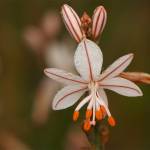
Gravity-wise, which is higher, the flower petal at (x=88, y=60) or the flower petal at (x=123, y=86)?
the flower petal at (x=88, y=60)

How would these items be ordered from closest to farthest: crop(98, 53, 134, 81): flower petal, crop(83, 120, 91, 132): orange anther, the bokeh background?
crop(83, 120, 91, 132): orange anther
crop(98, 53, 134, 81): flower petal
the bokeh background

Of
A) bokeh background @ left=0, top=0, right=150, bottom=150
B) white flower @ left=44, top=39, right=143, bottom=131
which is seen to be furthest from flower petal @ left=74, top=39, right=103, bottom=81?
bokeh background @ left=0, top=0, right=150, bottom=150

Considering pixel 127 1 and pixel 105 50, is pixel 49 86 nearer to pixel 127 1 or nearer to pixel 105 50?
pixel 105 50

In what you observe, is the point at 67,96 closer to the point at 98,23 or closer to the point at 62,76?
the point at 62,76

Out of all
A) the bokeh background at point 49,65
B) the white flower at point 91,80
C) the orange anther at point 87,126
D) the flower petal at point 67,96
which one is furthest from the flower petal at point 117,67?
the bokeh background at point 49,65

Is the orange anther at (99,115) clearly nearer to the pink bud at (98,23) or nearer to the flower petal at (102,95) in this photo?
the flower petal at (102,95)

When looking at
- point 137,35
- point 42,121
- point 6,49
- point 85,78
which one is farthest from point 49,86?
point 85,78

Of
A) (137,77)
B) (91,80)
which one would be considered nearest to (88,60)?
(91,80)

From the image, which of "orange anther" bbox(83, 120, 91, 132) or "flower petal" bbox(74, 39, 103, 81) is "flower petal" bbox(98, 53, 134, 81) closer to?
"flower petal" bbox(74, 39, 103, 81)
